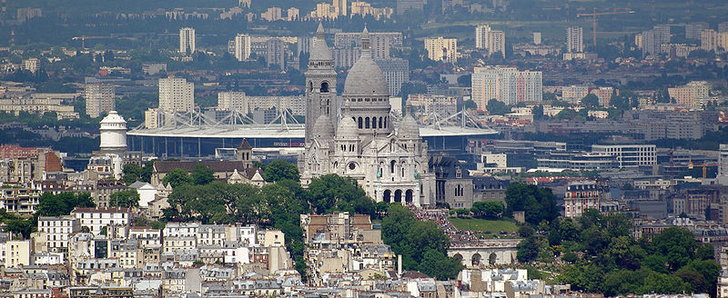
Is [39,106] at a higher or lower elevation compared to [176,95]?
lower

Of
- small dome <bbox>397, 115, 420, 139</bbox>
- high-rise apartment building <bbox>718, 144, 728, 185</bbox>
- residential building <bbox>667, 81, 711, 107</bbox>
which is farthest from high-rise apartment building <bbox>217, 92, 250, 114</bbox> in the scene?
small dome <bbox>397, 115, 420, 139</bbox>

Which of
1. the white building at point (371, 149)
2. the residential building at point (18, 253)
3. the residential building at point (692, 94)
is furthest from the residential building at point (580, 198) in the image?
the residential building at point (692, 94)

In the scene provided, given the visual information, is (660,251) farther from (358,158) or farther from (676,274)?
(358,158)

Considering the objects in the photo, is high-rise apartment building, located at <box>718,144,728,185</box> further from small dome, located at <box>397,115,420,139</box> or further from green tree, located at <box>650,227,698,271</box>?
green tree, located at <box>650,227,698,271</box>

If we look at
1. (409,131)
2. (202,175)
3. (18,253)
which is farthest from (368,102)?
(18,253)

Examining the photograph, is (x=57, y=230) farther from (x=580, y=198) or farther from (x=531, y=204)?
(x=580, y=198)

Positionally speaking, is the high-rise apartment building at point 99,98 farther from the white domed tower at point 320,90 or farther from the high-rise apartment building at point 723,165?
the white domed tower at point 320,90
